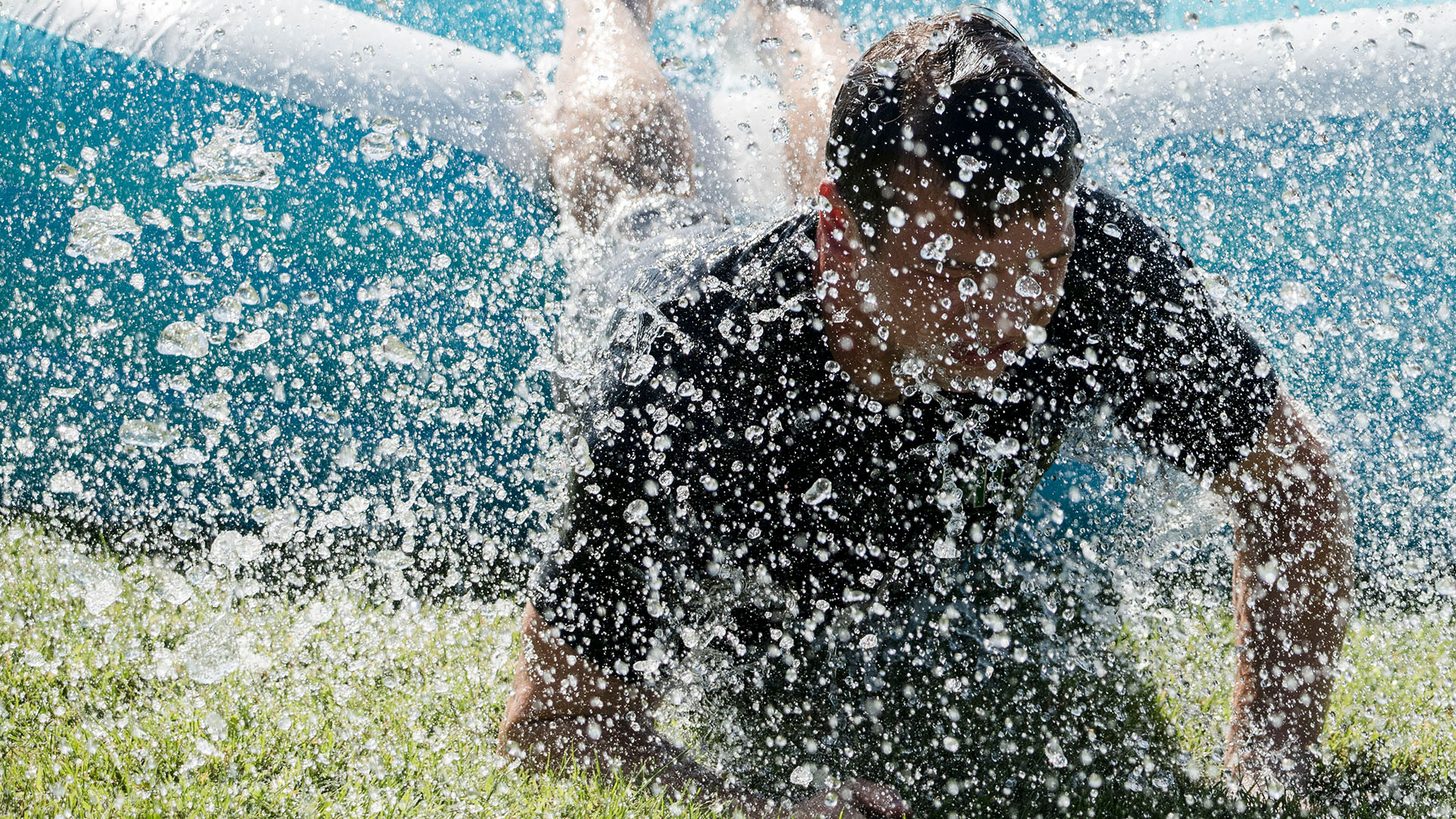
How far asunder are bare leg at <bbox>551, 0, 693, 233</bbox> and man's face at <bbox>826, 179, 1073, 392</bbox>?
1.33 metres

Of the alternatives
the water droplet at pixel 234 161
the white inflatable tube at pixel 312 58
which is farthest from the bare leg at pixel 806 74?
the water droplet at pixel 234 161

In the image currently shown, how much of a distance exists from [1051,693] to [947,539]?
520 mm

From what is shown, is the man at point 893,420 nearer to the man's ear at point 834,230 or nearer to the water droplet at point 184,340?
the man's ear at point 834,230

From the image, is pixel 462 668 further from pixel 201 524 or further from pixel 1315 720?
pixel 1315 720

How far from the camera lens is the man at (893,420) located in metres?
1.68

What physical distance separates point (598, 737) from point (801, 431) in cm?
62

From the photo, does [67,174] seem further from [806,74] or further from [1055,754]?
[1055,754]

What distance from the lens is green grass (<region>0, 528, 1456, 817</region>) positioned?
183cm

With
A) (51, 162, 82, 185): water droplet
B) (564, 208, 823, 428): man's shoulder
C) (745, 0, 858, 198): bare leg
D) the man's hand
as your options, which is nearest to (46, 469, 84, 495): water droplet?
(51, 162, 82, 185): water droplet

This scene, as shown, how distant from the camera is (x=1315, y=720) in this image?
2.08m

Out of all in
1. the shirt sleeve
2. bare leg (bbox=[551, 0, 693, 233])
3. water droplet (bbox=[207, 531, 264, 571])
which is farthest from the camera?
bare leg (bbox=[551, 0, 693, 233])

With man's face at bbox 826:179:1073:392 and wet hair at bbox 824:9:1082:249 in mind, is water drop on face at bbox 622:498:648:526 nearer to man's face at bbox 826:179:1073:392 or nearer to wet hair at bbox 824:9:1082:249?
man's face at bbox 826:179:1073:392

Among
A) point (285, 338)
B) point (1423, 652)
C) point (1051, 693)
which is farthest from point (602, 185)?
point (1423, 652)

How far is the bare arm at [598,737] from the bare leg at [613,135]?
1398 mm
